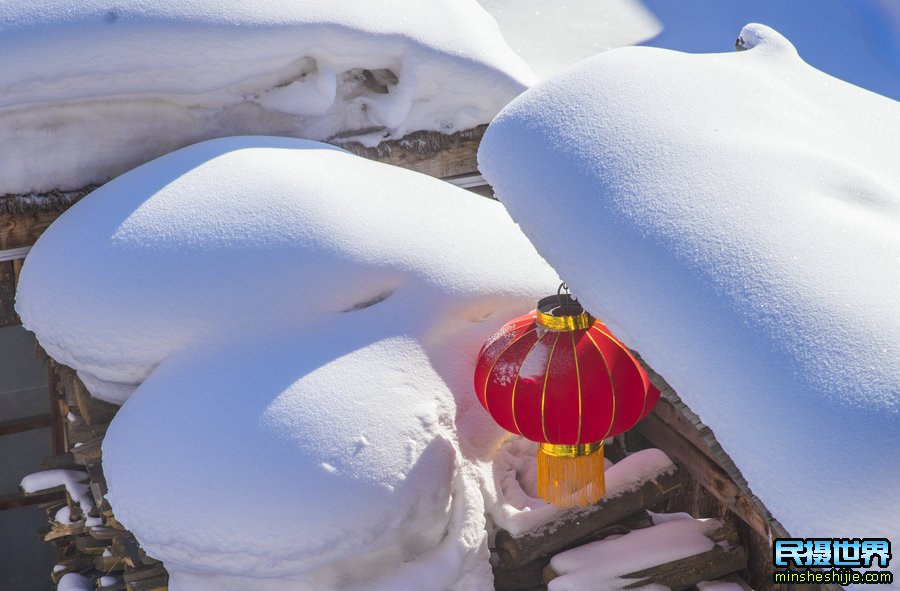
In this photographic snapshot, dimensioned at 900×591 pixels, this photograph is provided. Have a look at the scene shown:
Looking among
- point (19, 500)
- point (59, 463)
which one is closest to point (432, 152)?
point (59, 463)

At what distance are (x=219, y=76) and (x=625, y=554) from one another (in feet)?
7.19

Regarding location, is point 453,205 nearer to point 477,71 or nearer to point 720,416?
point 477,71

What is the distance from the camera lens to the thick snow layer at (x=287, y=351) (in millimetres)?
2746

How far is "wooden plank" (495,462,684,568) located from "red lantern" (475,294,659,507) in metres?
0.24

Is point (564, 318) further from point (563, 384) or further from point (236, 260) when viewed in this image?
point (236, 260)

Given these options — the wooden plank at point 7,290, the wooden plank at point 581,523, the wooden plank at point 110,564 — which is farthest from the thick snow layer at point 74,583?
the wooden plank at point 581,523

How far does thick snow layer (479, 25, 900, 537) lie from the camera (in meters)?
2.02

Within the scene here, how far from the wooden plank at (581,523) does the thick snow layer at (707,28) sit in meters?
2.43

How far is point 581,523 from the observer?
3.20 m

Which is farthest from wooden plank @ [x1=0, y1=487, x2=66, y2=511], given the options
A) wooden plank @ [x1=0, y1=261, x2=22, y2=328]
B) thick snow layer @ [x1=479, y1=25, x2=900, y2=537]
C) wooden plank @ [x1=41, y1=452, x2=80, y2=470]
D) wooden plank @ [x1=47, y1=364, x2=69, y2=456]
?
thick snow layer @ [x1=479, y1=25, x2=900, y2=537]

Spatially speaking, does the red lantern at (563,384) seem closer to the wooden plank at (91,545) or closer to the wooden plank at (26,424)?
the wooden plank at (91,545)

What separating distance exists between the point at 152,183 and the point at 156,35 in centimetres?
58

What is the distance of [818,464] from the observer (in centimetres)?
199

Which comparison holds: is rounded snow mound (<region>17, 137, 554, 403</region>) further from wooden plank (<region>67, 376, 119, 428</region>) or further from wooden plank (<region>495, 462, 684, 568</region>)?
wooden plank (<region>495, 462, 684, 568</region>)
